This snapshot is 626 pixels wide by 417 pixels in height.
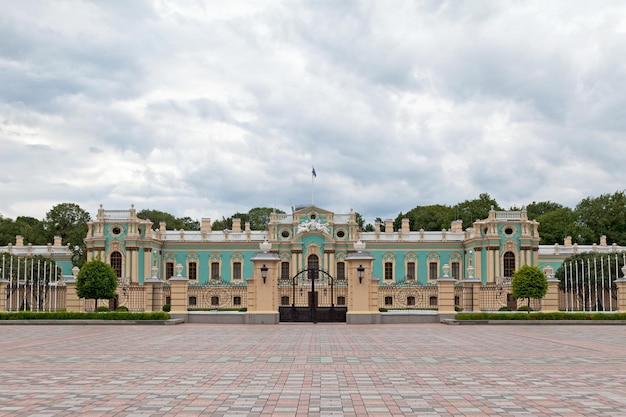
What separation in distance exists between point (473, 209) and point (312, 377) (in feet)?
212

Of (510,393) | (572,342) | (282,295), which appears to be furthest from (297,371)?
(282,295)

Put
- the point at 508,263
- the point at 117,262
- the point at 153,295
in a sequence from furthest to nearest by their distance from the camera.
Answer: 1. the point at 117,262
2. the point at 508,263
3. the point at 153,295

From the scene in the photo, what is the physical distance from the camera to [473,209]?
73688 mm

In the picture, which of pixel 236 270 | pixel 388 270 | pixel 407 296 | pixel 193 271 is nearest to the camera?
pixel 407 296

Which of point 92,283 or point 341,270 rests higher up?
point 341,270

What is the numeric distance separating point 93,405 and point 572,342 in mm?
14119

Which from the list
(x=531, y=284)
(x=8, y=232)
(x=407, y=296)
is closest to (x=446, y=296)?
(x=531, y=284)

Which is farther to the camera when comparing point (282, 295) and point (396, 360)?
point (282, 295)

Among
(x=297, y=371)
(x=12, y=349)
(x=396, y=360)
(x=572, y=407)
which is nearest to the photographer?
(x=572, y=407)

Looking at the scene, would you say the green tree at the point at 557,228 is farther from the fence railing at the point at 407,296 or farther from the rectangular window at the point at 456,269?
the fence railing at the point at 407,296

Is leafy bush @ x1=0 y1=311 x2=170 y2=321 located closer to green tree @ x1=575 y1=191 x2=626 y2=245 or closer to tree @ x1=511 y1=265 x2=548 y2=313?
tree @ x1=511 y1=265 x2=548 y2=313

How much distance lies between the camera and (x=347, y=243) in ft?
193

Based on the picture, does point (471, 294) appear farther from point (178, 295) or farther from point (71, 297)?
point (71, 297)

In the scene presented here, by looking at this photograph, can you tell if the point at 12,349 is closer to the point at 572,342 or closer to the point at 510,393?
the point at 510,393
